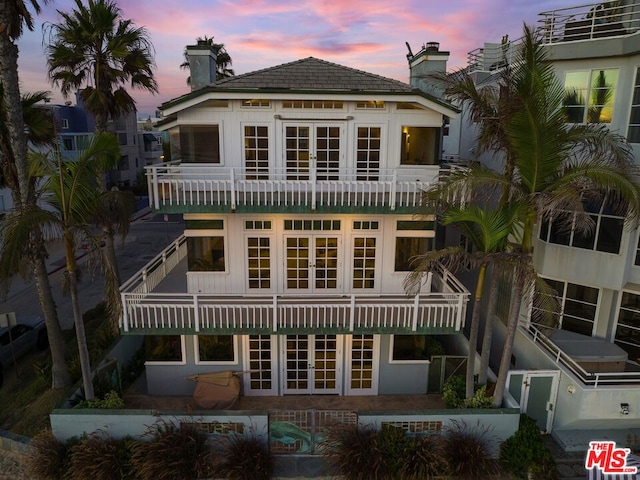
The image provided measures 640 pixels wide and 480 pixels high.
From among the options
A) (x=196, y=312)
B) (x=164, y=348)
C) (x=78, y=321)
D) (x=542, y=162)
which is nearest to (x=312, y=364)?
(x=196, y=312)

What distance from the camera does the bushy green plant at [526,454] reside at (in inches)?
380

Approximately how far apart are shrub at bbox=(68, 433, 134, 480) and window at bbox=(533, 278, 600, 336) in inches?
482

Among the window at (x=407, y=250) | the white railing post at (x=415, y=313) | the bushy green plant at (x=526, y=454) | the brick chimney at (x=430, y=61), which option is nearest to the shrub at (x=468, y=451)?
the bushy green plant at (x=526, y=454)

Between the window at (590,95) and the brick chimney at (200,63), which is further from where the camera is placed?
the brick chimney at (200,63)

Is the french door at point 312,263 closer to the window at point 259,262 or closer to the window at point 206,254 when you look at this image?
the window at point 259,262

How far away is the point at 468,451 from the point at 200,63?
13875 mm

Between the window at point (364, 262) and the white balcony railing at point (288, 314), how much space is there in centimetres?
96

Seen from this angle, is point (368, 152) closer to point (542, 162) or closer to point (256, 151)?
point (256, 151)

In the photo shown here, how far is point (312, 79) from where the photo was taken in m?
12.5

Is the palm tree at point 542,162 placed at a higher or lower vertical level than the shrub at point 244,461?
higher

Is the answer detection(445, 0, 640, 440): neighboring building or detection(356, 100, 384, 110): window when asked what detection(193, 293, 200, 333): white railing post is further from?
detection(445, 0, 640, 440): neighboring building

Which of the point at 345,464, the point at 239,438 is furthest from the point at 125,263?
the point at 345,464

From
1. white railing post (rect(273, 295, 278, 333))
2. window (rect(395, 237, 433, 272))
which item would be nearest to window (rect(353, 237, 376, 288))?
window (rect(395, 237, 433, 272))

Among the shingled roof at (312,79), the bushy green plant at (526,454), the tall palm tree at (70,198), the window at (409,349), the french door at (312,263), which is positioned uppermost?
the shingled roof at (312,79)
